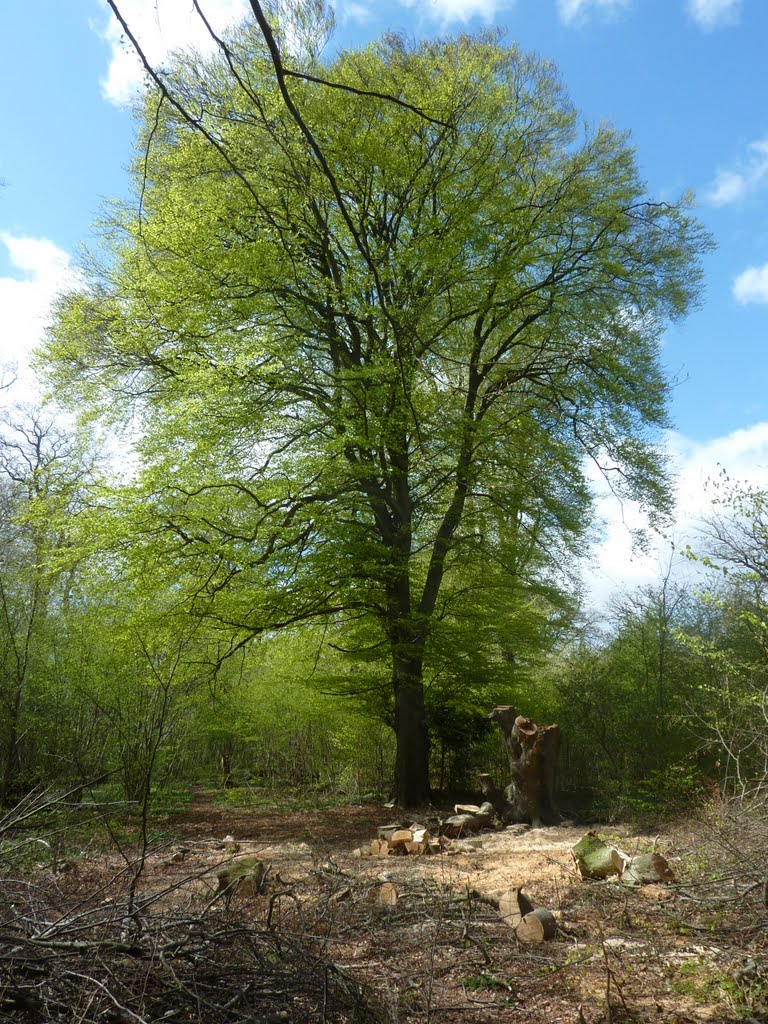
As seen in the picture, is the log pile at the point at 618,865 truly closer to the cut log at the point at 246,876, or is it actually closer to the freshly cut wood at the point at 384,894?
the freshly cut wood at the point at 384,894

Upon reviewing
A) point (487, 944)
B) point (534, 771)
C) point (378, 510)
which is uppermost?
point (378, 510)

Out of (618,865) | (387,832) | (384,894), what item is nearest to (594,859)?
(618,865)

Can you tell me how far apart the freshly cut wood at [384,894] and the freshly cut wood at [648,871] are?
169cm

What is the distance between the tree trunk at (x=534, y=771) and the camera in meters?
10.3

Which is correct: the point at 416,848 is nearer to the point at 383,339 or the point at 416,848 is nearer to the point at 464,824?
the point at 464,824

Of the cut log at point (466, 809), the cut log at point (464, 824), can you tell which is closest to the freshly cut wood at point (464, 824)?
the cut log at point (464, 824)

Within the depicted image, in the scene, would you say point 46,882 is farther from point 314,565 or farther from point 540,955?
point 314,565

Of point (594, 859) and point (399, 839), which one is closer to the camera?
point (594, 859)

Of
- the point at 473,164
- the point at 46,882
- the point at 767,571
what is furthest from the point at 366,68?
the point at 46,882

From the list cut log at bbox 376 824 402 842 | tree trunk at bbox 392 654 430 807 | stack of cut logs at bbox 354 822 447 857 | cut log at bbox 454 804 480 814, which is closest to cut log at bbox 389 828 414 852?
stack of cut logs at bbox 354 822 447 857

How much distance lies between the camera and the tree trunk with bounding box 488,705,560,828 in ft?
33.8

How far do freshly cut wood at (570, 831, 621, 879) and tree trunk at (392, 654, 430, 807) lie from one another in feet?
19.3

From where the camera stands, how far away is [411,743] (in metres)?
Result: 12.2

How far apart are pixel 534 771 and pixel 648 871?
4919 millimetres
